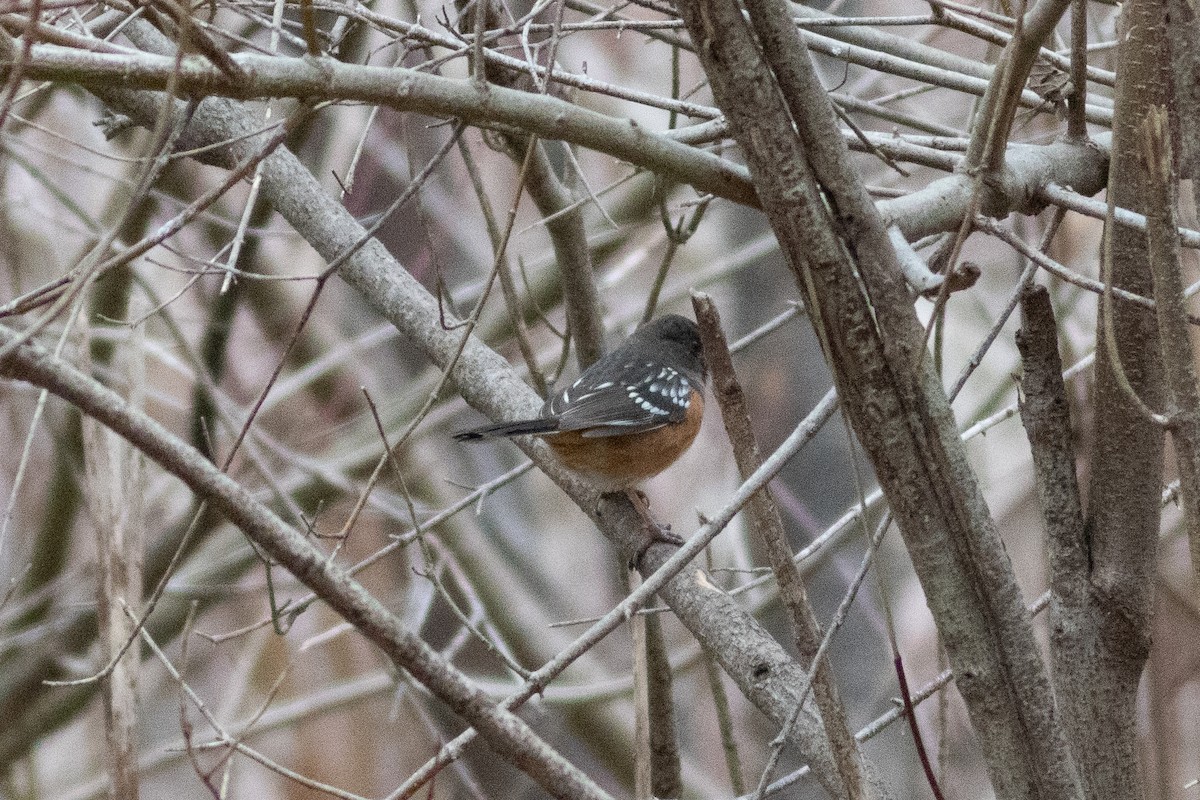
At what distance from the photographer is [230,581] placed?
5402mm

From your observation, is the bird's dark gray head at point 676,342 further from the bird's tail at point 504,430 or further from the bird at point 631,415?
the bird's tail at point 504,430

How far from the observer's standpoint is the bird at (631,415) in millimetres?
3082

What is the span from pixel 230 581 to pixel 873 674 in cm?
298

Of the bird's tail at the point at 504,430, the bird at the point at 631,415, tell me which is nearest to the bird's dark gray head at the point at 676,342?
the bird at the point at 631,415

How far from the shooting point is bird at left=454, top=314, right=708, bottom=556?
3.08m

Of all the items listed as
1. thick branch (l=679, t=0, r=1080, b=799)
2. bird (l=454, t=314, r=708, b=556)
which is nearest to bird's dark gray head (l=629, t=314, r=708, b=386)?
bird (l=454, t=314, r=708, b=556)

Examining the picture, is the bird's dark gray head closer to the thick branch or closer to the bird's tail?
the bird's tail

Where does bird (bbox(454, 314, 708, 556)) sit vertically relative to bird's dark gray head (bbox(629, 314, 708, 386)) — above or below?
below

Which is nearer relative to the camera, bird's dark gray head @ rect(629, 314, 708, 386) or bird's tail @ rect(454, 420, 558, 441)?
bird's tail @ rect(454, 420, 558, 441)

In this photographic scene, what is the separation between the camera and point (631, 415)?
3561 mm

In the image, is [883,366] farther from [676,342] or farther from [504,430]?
[676,342]

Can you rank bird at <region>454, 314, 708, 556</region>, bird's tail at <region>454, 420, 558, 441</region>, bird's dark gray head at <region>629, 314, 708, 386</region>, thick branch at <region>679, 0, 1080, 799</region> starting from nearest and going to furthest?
thick branch at <region>679, 0, 1080, 799</region> < bird's tail at <region>454, 420, 558, 441</region> < bird at <region>454, 314, 708, 556</region> < bird's dark gray head at <region>629, 314, 708, 386</region>

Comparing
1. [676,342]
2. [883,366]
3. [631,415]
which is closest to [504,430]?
[631,415]

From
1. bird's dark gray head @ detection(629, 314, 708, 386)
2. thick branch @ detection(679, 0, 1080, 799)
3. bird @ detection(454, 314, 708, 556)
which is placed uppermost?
bird's dark gray head @ detection(629, 314, 708, 386)
